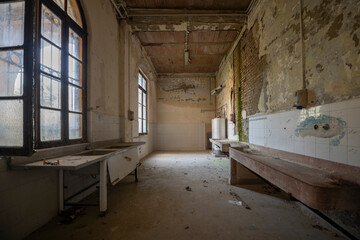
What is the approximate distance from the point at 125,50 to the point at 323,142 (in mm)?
4174

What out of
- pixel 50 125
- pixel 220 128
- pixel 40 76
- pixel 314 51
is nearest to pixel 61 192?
pixel 50 125

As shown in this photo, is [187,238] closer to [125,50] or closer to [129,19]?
[125,50]

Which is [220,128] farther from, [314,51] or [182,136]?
[314,51]

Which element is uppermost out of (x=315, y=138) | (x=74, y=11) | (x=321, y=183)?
(x=74, y=11)

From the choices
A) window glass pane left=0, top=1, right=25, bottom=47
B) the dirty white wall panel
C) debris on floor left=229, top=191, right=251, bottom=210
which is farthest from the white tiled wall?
the dirty white wall panel

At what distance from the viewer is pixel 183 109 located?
793 cm

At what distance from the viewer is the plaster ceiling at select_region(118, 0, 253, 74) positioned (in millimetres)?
3656

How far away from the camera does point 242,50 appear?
13.9 ft

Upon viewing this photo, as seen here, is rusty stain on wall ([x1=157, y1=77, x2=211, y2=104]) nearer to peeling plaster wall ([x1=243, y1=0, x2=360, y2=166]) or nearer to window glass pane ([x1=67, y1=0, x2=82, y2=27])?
peeling plaster wall ([x1=243, y1=0, x2=360, y2=166])

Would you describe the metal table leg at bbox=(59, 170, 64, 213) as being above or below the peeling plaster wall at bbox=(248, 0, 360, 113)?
below

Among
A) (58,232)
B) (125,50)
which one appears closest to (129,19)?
(125,50)

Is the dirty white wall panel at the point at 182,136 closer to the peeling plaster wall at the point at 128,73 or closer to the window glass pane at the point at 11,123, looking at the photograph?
the peeling plaster wall at the point at 128,73

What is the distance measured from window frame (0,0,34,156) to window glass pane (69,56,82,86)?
0.73m

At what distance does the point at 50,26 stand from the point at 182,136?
649cm
